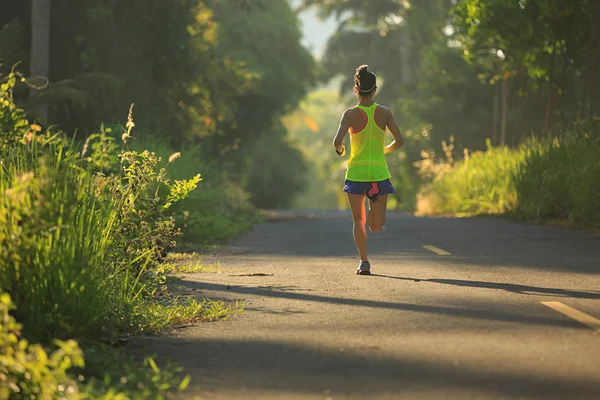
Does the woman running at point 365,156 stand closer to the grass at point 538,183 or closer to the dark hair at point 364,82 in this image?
the dark hair at point 364,82

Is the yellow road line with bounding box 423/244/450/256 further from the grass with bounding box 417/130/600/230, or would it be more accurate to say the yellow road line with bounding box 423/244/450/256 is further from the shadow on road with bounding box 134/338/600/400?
the shadow on road with bounding box 134/338/600/400

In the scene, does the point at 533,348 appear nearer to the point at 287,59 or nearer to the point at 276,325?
the point at 276,325

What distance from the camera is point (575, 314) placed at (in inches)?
326

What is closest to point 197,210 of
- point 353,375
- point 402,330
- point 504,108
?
point 402,330

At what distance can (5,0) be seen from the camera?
2314 centimetres

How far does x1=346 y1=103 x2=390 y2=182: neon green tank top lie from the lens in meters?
11.6

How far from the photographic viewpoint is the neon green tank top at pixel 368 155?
458 inches

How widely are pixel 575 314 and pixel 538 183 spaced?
1360 cm

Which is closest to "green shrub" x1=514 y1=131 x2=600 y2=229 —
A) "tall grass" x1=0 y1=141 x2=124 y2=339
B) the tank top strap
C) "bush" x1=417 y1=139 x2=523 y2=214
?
"bush" x1=417 y1=139 x2=523 y2=214

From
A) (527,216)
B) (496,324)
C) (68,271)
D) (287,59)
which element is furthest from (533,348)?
(287,59)

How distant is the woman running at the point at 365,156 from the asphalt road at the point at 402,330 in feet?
1.87

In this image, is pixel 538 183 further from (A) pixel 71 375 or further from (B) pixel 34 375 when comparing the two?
(B) pixel 34 375

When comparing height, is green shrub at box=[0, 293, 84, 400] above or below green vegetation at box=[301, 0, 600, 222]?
below

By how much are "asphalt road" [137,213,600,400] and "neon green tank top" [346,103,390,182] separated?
101 cm
